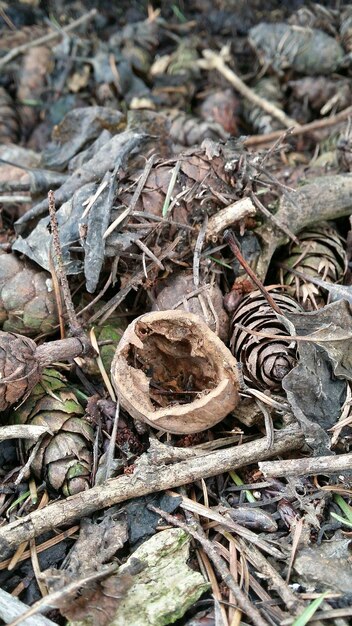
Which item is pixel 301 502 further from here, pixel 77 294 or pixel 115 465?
pixel 77 294

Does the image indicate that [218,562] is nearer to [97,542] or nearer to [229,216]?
[97,542]

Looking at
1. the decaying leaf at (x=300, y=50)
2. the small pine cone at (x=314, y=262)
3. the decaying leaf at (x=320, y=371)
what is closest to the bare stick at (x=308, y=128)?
the decaying leaf at (x=300, y=50)

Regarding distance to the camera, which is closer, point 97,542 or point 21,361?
point 97,542

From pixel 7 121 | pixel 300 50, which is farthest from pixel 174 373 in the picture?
pixel 300 50

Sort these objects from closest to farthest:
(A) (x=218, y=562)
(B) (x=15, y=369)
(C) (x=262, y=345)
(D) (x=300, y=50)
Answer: (A) (x=218, y=562) → (B) (x=15, y=369) → (C) (x=262, y=345) → (D) (x=300, y=50)

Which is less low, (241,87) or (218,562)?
(241,87)

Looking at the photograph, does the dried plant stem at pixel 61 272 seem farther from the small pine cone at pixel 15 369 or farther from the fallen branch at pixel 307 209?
the fallen branch at pixel 307 209

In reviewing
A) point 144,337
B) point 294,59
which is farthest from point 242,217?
point 294,59
